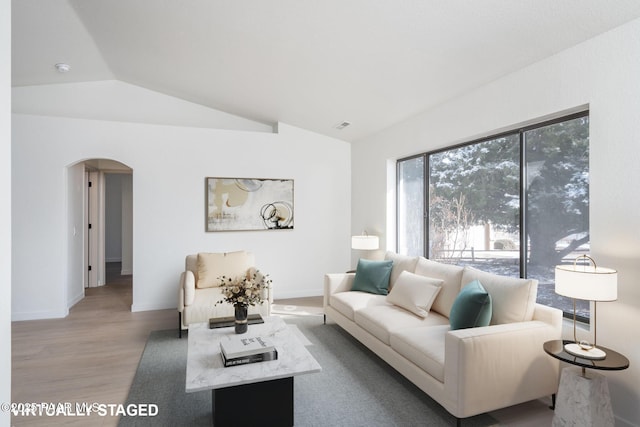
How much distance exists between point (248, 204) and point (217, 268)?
1.30 metres

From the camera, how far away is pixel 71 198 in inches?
202

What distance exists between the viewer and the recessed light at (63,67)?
174 inches

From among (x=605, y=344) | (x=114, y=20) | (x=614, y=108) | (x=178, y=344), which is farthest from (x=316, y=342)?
(x=114, y=20)

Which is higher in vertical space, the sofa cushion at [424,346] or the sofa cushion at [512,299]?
the sofa cushion at [512,299]

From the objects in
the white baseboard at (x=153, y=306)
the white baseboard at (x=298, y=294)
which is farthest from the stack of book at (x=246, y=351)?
the white baseboard at (x=298, y=294)

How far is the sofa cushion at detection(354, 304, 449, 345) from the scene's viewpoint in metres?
3.08

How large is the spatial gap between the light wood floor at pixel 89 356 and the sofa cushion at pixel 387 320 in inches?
33.5

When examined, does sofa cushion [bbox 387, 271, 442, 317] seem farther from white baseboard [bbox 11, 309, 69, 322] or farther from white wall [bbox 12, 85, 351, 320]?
white baseboard [bbox 11, 309, 69, 322]

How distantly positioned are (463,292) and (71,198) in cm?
522

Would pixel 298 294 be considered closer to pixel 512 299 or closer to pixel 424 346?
pixel 424 346

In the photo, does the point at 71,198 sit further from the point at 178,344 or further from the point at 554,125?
the point at 554,125

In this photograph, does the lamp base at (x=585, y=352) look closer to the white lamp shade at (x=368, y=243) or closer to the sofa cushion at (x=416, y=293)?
the sofa cushion at (x=416, y=293)

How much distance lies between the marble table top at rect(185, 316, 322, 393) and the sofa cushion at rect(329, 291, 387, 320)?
0.97m

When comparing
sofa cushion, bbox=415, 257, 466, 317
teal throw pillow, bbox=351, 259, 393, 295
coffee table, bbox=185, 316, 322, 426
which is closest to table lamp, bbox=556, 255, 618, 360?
sofa cushion, bbox=415, 257, 466, 317
